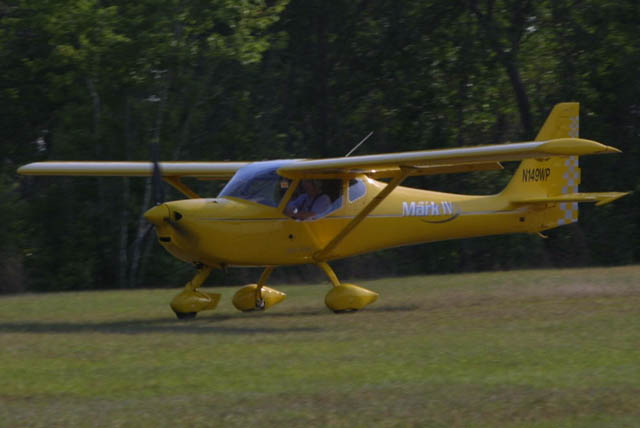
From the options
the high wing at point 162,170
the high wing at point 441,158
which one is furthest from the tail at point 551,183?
the high wing at point 162,170

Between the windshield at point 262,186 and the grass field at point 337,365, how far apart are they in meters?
1.65

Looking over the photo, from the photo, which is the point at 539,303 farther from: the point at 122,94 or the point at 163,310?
the point at 122,94

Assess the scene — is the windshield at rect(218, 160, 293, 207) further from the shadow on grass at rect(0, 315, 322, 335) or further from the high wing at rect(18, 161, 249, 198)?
the high wing at rect(18, 161, 249, 198)

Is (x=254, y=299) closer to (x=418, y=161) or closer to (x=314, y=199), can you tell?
(x=314, y=199)

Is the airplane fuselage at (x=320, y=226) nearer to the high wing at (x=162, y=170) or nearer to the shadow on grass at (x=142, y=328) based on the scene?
the shadow on grass at (x=142, y=328)

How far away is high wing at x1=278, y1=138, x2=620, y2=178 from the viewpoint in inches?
435

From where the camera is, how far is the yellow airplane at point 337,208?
40.7 feet

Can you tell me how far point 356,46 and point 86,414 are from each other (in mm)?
21901

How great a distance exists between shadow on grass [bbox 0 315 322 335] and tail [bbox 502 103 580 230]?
17.9ft

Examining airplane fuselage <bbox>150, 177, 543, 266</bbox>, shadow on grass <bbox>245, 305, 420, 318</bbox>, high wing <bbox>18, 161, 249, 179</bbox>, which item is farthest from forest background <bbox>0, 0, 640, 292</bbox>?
shadow on grass <bbox>245, 305, 420, 318</bbox>

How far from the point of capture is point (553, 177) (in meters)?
15.5

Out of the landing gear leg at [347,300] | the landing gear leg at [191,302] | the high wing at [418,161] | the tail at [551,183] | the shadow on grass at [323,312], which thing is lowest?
the shadow on grass at [323,312]

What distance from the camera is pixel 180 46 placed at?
900 inches

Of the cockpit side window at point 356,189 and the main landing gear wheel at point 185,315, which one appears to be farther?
the cockpit side window at point 356,189
